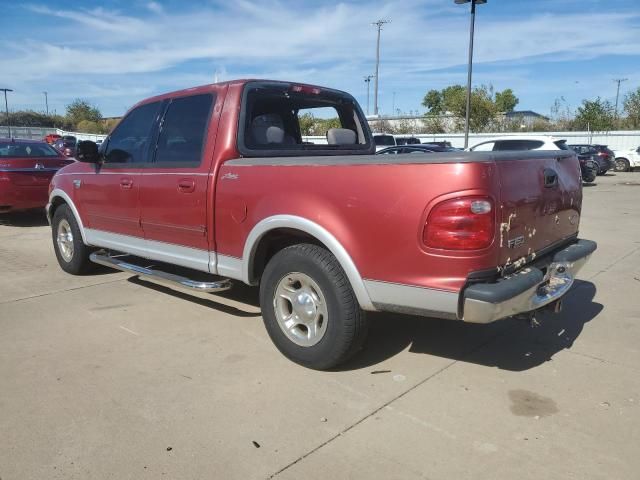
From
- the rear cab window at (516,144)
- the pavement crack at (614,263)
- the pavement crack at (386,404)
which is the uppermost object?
the rear cab window at (516,144)

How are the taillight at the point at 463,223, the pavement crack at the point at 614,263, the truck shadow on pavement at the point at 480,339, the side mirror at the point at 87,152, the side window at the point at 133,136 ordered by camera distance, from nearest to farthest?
the taillight at the point at 463,223, the truck shadow on pavement at the point at 480,339, the side window at the point at 133,136, the side mirror at the point at 87,152, the pavement crack at the point at 614,263

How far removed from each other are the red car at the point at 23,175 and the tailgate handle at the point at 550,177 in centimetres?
890

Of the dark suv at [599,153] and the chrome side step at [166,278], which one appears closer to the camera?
the chrome side step at [166,278]

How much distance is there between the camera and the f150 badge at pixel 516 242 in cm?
300

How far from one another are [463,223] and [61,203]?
499cm

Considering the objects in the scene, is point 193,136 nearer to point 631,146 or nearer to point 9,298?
point 9,298

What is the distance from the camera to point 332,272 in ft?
10.9

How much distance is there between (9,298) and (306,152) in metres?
3.27

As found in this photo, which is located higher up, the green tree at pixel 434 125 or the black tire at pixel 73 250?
the green tree at pixel 434 125

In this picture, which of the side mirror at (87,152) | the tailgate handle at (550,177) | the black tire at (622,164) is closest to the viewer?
the tailgate handle at (550,177)

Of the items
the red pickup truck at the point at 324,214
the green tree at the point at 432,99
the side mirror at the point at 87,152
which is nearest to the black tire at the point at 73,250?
the red pickup truck at the point at 324,214

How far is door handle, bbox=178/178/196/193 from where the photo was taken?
412 centimetres

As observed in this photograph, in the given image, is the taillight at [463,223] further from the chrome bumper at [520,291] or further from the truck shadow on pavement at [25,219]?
the truck shadow on pavement at [25,219]

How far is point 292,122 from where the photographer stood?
4.78 metres
